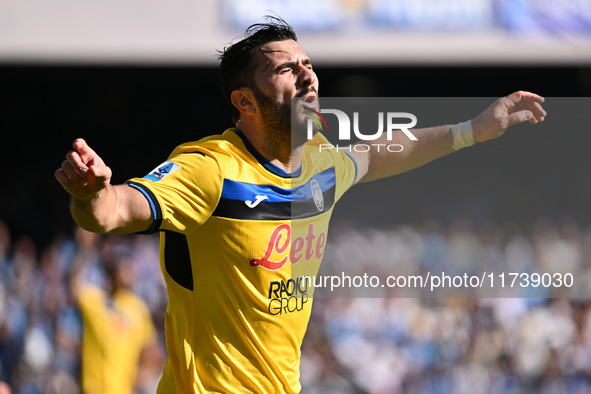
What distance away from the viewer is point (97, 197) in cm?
294

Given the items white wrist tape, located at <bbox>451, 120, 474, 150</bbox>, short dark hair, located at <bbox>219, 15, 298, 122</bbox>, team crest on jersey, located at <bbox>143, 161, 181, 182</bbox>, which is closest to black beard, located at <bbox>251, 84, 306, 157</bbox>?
short dark hair, located at <bbox>219, 15, 298, 122</bbox>

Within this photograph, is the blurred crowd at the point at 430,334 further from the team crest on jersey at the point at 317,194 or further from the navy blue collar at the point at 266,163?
the navy blue collar at the point at 266,163

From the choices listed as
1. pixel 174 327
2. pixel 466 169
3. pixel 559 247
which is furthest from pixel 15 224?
pixel 174 327

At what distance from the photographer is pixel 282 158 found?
12.7ft

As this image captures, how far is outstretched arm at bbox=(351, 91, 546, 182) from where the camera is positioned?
4344 mm

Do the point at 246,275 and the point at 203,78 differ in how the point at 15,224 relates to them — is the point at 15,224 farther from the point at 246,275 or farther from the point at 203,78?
the point at 246,275

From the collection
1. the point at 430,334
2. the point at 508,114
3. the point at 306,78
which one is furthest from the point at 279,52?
the point at 430,334

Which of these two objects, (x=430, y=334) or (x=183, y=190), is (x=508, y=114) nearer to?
(x=183, y=190)

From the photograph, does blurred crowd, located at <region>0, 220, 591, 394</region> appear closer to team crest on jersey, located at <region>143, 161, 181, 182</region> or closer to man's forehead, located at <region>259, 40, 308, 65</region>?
man's forehead, located at <region>259, 40, 308, 65</region>

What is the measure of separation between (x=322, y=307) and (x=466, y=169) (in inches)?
84.8

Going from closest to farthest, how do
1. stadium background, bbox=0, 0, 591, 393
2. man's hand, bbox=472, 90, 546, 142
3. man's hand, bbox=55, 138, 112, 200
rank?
1. man's hand, bbox=55, 138, 112, 200
2. man's hand, bbox=472, 90, 546, 142
3. stadium background, bbox=0, 0, 591, 393

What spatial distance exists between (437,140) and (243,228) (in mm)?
1416

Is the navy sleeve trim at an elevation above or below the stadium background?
below

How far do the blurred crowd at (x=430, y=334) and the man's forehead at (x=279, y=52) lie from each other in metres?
4.16
